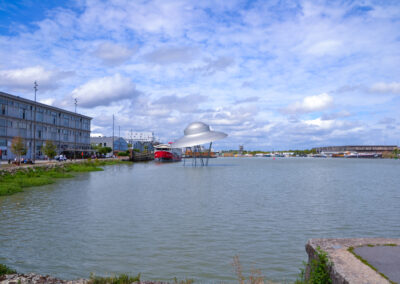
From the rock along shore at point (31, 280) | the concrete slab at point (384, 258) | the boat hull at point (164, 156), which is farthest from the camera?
the boat hull at point (164, 156)

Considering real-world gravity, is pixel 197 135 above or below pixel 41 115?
below

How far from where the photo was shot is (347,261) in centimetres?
669

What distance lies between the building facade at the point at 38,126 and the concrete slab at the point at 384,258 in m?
71.1

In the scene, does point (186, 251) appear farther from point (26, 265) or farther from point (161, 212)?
point (161, 212)

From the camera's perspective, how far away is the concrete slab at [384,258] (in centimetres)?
635

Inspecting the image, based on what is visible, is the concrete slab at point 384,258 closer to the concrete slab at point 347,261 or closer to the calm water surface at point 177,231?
the concrete slab at point 347,261

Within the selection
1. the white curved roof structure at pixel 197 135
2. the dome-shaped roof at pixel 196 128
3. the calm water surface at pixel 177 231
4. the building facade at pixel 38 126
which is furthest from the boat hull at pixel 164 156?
the calm water surface at pixel 177 231

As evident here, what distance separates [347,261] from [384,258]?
0.97m

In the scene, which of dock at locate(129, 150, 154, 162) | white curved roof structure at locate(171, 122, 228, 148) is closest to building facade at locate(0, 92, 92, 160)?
dock at locate(129, 150, 154, 162)

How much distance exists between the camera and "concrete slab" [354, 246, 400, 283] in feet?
20.8

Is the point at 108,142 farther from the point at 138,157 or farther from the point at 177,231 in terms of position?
the point at 177,231

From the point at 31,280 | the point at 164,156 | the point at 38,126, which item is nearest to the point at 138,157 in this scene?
the point at 164,156

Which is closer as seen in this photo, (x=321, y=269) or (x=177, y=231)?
(x=321, y=269)

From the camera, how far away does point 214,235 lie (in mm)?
14828
